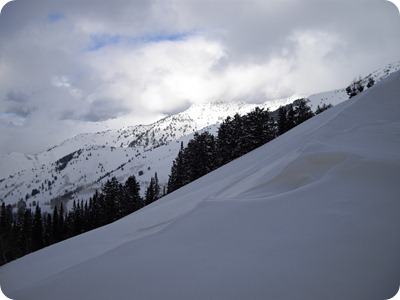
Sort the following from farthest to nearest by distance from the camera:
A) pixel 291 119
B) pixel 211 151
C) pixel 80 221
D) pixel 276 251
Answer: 1. pixel 80 221
2. pixel 291 119
3. pixel 211 151
4. pixel 276 251

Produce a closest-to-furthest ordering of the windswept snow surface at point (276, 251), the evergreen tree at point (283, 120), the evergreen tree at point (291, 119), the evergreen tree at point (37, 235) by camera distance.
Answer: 1. the windswept snow surface at point (276, 251)
2. the evergreen tree at point (291, 119)
3. the evergreen tree at point (283, 120)
4. the evergreen tree at point (37, 235)

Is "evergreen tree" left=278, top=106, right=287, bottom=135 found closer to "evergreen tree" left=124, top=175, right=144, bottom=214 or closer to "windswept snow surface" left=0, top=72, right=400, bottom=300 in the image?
"evergreen tree" left=124, top=175, right=144, bottom=214

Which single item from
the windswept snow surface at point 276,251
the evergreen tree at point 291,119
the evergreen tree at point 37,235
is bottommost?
the evergreen tree at point 37,235

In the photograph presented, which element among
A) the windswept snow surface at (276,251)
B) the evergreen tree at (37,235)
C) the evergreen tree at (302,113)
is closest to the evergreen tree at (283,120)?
the evergreen tree at (302,113)

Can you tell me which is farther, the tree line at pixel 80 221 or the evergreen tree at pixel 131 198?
the evergreen tree at pixel 131 198

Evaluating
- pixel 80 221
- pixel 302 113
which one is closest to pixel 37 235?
pixel 80 221

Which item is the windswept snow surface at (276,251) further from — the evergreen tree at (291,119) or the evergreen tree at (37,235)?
the evergreen tree at (37,235)

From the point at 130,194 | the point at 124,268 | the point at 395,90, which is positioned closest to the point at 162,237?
the point at 124,268

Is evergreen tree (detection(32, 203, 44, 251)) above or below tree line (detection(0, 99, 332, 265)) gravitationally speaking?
below

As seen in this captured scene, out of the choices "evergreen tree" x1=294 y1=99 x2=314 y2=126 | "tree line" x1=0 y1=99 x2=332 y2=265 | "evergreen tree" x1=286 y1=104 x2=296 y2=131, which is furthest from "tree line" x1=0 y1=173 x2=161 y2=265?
"evergreen tree" x1=294 y1=99 x2=314 y2=126

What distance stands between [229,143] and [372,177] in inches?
1316

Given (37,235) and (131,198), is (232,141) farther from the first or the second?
(37,235)

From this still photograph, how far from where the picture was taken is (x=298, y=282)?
10.2 ft

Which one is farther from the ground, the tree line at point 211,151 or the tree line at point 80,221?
the tree line at point 211,151
